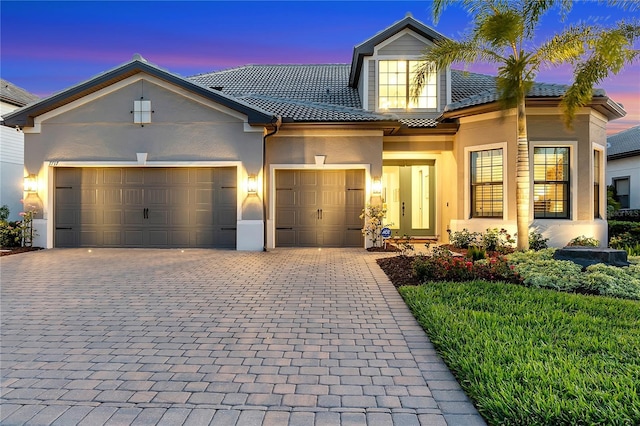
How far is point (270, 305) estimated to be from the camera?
5.39 m

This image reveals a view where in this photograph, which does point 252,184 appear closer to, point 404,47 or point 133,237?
point 133,237

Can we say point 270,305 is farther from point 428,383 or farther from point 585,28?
point 585,28

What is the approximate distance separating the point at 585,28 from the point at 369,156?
19.8ft

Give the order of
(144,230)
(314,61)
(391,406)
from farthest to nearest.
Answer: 1. (314,61)
2. (144,230)
3. (391,406)

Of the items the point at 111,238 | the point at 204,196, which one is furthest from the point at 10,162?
the point at 204,196

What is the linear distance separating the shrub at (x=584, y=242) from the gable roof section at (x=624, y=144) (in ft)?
34.7

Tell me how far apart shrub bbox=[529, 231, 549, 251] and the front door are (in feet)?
13.6

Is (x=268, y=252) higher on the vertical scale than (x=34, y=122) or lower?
lower

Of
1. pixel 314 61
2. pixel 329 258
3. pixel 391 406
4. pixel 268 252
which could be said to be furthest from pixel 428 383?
pixel 314 61

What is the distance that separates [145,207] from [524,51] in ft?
36.9

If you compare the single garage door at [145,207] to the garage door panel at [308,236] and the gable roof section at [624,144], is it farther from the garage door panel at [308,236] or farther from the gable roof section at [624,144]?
the gable roof section at [624,144]

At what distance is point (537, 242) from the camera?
10461 mm

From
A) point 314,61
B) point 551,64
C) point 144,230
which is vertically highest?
point 314,61

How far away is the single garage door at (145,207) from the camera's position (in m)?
11.5
